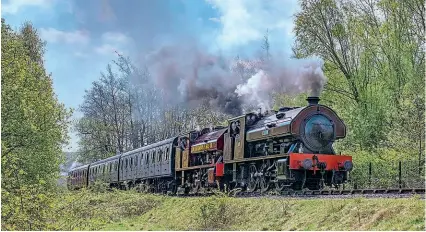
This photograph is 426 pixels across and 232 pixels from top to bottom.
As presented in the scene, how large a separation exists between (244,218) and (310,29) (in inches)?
730

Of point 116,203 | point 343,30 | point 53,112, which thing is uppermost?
point 343,30

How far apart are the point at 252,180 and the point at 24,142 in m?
8.38

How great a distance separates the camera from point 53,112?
26.7 m

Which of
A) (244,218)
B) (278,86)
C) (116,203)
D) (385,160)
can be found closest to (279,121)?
(244,218)

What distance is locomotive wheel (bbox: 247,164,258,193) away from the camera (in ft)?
70.9

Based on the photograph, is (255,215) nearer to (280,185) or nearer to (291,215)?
(291,215)

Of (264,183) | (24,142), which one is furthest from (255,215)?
(24,142)

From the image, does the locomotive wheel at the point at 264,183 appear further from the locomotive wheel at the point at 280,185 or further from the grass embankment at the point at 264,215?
the grass embankment at the point at 264,215

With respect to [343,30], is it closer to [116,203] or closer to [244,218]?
[116,203]

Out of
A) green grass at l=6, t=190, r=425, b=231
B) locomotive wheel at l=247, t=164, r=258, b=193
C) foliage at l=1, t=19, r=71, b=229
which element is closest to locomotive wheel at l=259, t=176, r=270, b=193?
locomotive wheel at l=247, t=164, r=258, b=193

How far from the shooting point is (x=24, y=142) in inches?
807

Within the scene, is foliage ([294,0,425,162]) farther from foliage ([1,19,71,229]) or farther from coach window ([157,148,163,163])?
foliage ([1,19,71,229])

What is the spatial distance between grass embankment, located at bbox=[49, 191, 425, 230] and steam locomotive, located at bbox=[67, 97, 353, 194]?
189 cm

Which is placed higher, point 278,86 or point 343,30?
point 343,30
